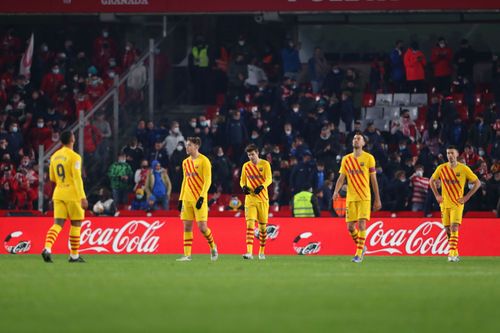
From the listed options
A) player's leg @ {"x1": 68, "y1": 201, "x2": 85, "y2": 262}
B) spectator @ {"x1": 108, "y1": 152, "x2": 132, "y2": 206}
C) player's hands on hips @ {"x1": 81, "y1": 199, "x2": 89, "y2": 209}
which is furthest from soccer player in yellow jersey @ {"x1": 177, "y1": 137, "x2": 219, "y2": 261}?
spectator @ {"x1": 108, "y1": 152, "x2": 132, "y2": 206}

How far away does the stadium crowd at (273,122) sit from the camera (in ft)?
113

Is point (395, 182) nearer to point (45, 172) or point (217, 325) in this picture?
point (45, 172)

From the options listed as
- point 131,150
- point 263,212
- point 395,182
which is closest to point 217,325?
point 263,212

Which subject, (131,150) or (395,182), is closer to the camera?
(395,182)

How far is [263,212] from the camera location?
84.1 feet

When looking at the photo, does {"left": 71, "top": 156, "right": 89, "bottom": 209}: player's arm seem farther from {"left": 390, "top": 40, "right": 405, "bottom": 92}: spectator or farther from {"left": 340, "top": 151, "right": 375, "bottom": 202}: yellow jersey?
{"left": 390, "top": 40, "right": 405, "bottom": 92}: spectator

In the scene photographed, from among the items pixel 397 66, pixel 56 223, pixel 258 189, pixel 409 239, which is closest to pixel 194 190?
pixel 258 189

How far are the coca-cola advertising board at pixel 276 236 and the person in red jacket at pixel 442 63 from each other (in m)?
10.5

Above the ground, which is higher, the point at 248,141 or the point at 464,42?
the point at 464,42

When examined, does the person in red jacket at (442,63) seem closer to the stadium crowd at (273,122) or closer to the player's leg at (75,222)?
the stadium crowd at (273,122)

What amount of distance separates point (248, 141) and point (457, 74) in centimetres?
700

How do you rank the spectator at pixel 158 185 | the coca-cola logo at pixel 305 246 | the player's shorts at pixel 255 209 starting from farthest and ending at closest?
the spectator at pixel 158 185 → the coca-cola logo at pixel 305 246 → the player's shorts at pixel 255 209

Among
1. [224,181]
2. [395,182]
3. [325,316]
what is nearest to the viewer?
[325,316]

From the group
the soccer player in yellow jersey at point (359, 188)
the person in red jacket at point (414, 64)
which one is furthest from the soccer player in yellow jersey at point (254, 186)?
the person in red jacket at point (414, 64)
